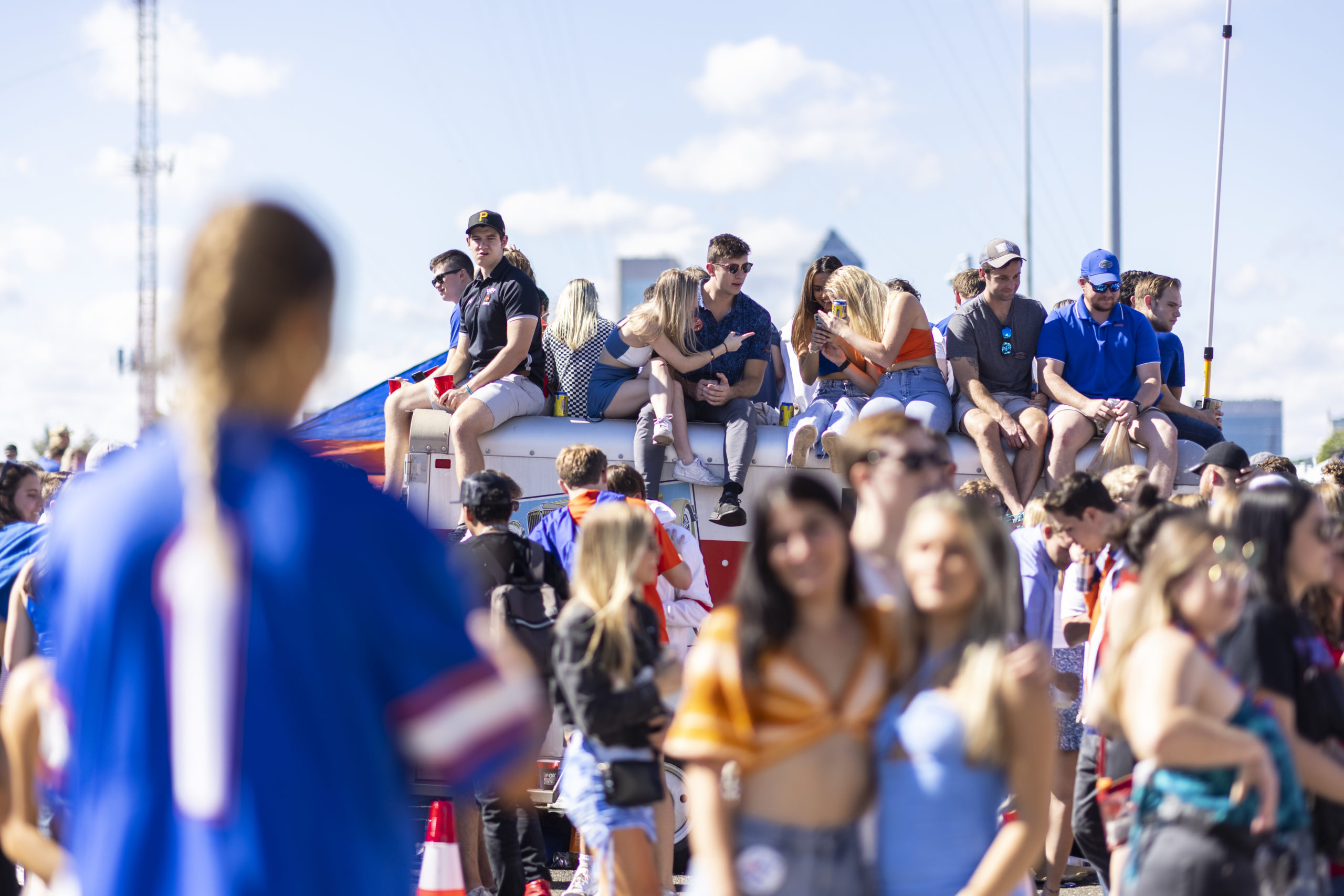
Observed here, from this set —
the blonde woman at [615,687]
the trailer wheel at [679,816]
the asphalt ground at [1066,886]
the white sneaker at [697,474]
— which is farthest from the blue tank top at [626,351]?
the blonde woman at [615,687]

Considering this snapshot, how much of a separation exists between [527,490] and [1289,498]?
4444 millimetres

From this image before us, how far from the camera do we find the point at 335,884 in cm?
161

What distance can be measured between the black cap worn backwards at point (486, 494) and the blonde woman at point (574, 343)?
73.7 inches

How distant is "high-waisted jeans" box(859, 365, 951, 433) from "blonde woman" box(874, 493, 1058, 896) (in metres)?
4.57

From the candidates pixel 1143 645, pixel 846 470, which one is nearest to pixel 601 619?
pixel 846 470

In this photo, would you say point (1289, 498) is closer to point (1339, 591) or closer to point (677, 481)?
point (1339, 591)

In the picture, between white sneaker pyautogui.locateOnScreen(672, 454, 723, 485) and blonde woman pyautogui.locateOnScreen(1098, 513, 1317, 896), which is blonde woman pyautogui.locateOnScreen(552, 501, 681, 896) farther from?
white sneaker pyautogui.locateOnScreen(672, 454, 723, 485)

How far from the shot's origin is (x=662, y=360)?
7.43 m

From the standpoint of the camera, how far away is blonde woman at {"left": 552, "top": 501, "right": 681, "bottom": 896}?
4.39 m

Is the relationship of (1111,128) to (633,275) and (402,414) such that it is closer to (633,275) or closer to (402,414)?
(402,414)

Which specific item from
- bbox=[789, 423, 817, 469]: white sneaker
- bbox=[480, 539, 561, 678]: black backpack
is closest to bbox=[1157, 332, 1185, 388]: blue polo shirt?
bbox=[789, 423, 817, 469]: white sneaker

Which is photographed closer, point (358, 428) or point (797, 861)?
point (797, 861)

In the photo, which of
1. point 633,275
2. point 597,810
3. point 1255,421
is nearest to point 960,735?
point 597,810

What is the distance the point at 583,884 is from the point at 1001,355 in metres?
3.82
